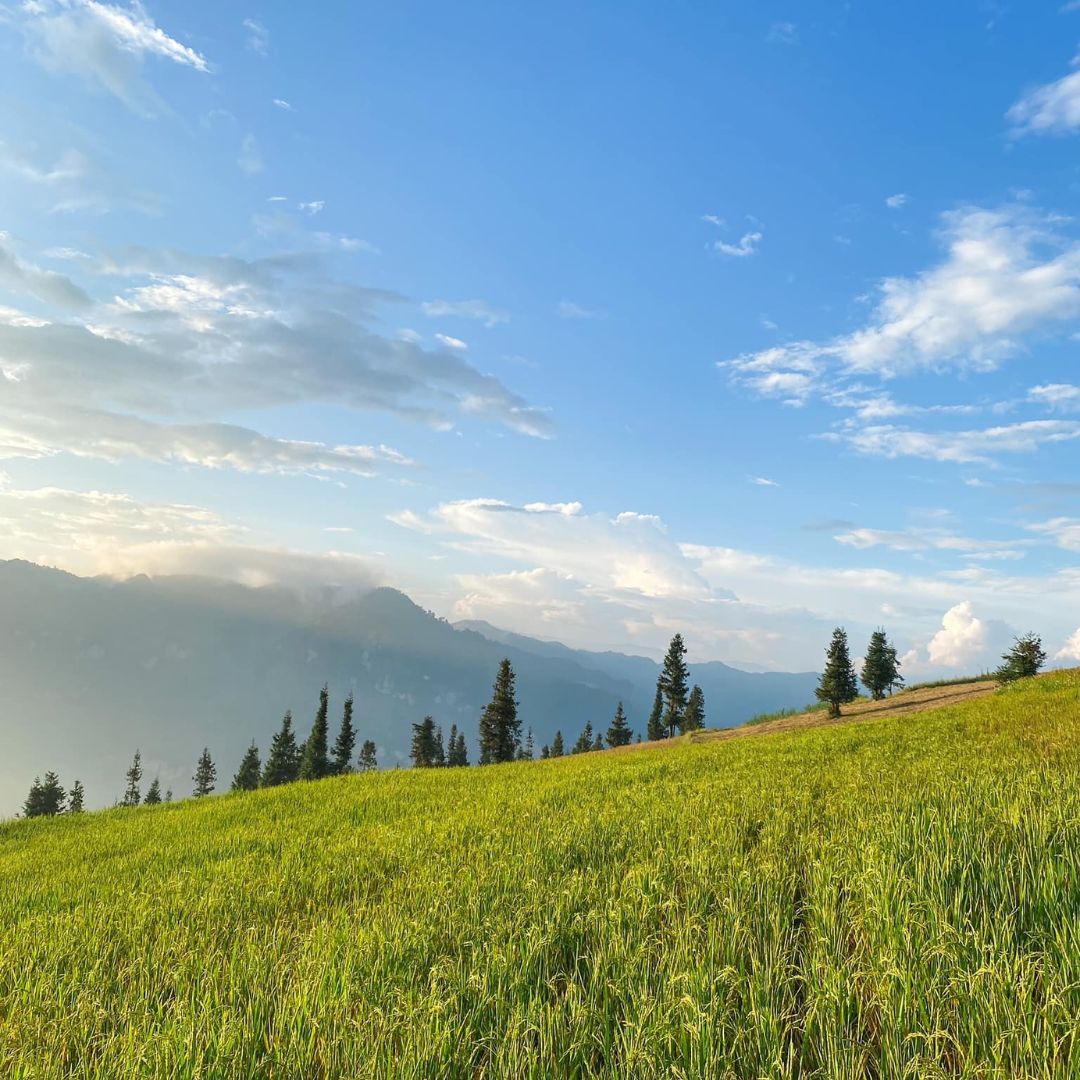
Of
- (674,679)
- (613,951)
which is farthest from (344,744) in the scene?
(613,951)

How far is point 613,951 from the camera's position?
425 centimetres

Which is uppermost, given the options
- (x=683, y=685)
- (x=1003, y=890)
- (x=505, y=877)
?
(x=1003, y=890)

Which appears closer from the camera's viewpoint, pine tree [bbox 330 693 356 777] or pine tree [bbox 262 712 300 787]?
pine tree [bbox 330 693 356 777]

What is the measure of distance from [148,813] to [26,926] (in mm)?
Answer: 16287

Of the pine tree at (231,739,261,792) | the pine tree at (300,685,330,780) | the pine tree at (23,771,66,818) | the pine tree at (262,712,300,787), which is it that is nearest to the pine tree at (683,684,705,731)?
the pine tree at (300,685,330,780)

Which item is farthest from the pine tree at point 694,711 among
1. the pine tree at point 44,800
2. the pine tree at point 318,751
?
the pine tree at point 44,800

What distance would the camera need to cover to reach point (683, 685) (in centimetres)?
8525

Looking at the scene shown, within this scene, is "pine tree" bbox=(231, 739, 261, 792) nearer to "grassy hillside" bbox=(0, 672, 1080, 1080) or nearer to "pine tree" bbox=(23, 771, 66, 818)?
"pine tree" bbox=(23, 771, 66, 818)

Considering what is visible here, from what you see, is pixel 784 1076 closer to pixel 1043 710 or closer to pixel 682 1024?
pixel 682 1024

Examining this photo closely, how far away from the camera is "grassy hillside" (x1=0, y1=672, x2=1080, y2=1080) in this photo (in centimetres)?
322

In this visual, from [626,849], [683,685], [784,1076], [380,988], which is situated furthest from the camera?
[683,685]

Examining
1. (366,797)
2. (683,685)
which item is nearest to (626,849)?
(366,797)

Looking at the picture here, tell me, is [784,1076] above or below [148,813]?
above

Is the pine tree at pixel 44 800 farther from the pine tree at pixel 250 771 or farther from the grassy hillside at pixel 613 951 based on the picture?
the grassy hillside at pixel 613 951
